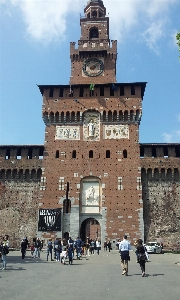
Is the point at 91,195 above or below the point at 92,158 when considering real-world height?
below

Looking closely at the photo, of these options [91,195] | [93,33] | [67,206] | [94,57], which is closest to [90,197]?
[91,195]

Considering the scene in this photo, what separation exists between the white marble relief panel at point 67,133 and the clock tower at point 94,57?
622cm

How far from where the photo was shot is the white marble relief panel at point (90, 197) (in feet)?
96.6

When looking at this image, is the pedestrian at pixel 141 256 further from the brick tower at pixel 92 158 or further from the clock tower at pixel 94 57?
the clock tower at pixel 94 57

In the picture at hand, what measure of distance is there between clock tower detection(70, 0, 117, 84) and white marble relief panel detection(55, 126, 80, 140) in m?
6.22

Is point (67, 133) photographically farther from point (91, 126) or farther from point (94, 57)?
point (94, 57)

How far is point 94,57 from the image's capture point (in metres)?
35.7

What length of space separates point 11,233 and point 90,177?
9.53 m

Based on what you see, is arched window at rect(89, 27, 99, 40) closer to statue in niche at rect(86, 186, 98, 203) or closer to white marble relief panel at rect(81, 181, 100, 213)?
white marble relief panel at rect(81, 181, 100, 213)

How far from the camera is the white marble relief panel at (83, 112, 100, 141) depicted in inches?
1228

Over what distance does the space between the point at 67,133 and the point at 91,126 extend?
2557 mm

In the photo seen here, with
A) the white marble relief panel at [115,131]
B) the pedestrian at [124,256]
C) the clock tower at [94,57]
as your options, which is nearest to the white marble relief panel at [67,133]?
the white marble relief panel at [115,131]

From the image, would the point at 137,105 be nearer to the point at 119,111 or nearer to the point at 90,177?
the point at 119,111

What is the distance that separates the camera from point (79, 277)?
10.8 meters
